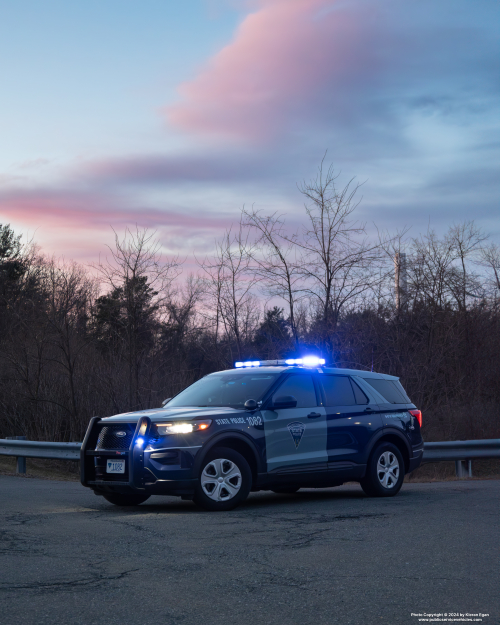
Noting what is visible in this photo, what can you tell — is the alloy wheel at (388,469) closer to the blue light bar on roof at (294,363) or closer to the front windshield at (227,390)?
the blue light bar on roof at (294,363)

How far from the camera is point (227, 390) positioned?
10.1m

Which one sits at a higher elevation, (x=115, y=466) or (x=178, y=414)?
(x=178, y=414)

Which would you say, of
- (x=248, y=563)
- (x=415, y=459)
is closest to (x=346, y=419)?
(x=415, y=459)

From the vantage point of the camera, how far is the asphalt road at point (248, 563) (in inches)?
173

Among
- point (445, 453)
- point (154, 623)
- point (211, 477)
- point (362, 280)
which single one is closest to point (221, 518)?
point (211, 477)

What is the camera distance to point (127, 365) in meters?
20.7

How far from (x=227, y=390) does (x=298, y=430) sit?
1106mm

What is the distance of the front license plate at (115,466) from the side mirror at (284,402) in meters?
2.04

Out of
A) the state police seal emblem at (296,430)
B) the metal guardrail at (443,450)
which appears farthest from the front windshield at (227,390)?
the metal guardrail at (443,450)

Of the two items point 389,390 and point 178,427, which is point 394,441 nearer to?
point 389,390

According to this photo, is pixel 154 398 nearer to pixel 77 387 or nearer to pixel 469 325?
pixel 77 387

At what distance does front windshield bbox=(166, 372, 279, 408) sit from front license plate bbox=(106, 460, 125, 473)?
1383mm

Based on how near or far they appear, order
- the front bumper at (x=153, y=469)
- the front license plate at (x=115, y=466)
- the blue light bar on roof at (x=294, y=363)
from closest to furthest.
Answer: the front bumper at (x=153, y=469) < the front license plate at (x=115, y=466) < the blue light bar on roof at (x=294, y=363)

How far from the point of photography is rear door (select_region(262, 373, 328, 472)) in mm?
9477
